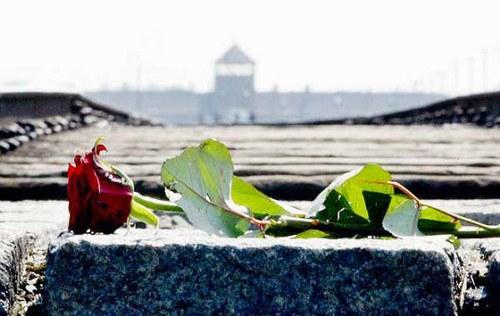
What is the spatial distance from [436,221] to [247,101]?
72.4 meters

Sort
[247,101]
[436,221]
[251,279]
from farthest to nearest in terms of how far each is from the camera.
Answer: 1. [247,101]
2. [436,221]
3. [251,279]

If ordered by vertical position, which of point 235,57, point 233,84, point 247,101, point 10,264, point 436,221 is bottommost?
point 247,101

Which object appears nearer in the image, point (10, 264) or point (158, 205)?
point (10, 264)

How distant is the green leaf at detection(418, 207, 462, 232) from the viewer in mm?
2051

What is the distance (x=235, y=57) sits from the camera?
3302 inches

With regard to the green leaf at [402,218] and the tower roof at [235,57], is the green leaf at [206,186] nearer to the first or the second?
the green leaf at [402,218]

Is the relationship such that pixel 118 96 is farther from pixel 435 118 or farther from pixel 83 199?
pixel 83 199

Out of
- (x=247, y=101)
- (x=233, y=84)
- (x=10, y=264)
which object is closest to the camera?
(x=10, y=264)

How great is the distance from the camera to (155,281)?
170cm

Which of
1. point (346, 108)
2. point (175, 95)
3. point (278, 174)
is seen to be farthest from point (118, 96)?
point (278, 174)

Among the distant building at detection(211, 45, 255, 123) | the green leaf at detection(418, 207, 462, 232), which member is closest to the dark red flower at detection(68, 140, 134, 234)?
the green leaf at detection(418, 207, 462, 232)

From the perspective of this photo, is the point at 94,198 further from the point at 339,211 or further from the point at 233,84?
the point at 233,84

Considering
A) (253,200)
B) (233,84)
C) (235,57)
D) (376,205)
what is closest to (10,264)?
(253,200)

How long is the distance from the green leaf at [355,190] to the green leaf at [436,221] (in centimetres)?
9
